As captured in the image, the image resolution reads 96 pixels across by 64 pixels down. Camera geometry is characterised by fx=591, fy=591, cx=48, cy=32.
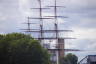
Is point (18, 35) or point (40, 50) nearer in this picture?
point (40, 50)

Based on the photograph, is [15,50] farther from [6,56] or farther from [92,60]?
[92,60]

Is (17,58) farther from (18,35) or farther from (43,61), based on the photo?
(18,35)

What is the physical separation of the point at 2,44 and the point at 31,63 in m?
8.16

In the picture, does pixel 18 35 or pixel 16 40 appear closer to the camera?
pixel 16 40

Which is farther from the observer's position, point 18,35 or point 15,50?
point 18,35

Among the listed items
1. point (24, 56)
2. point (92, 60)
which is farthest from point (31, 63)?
point (92, 60)

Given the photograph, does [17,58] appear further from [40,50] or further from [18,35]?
[18,35]

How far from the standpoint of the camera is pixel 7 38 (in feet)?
463

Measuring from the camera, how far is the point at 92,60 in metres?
142

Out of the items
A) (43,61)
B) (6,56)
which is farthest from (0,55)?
(43,61)

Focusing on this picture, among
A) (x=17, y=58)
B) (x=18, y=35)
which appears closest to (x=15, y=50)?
(x=17, y=58)

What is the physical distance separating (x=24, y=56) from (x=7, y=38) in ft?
30.0

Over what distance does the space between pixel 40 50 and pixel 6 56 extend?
26.5 feet

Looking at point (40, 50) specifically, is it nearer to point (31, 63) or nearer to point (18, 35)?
point (31, 63)
